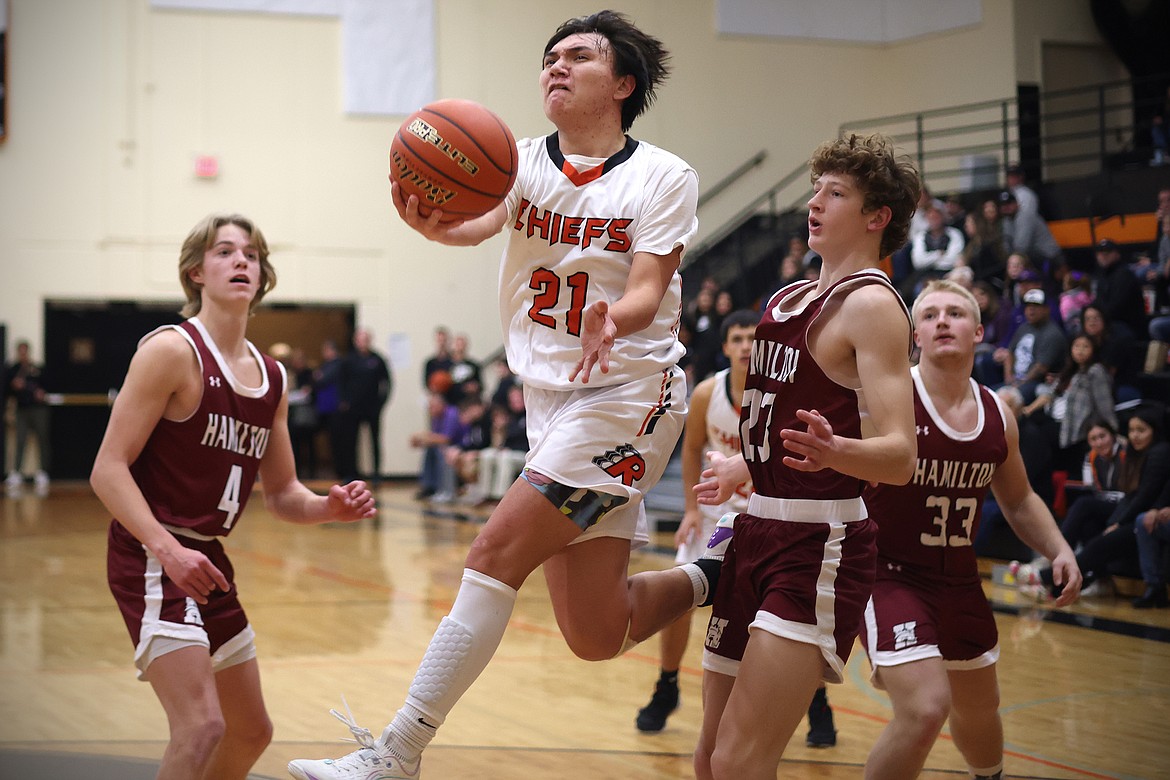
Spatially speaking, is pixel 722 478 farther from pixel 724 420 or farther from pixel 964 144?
pixel 964 144

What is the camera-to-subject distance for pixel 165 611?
3.21 metres

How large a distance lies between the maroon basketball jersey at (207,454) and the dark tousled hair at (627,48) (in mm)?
1247

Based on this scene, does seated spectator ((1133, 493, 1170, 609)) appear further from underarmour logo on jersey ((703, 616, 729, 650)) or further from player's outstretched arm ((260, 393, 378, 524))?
player's outstretched arm ((260, 393, 378, 524))

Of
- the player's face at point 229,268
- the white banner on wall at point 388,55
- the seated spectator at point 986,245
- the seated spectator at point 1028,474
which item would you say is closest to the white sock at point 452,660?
the player's face at point 229,268

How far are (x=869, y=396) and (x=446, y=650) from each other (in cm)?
115

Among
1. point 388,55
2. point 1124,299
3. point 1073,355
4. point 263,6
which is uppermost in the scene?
point 263,6

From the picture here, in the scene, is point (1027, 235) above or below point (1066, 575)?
above

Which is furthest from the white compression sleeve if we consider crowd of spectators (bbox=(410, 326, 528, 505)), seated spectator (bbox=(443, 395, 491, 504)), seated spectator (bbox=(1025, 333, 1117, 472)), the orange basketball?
seated spectator (bbox=(443, 395, 491, 504))

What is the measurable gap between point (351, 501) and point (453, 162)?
A: 0.97m

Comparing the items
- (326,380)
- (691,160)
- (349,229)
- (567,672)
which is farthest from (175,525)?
(691,160)

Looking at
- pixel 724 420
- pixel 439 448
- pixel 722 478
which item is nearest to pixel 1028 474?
pixel 724 420

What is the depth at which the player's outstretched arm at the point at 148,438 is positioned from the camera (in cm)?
315

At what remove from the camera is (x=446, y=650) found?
2.96 metres

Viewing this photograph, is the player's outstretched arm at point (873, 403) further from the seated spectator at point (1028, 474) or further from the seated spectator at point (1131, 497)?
the seated spectator at point (1028, 474)
